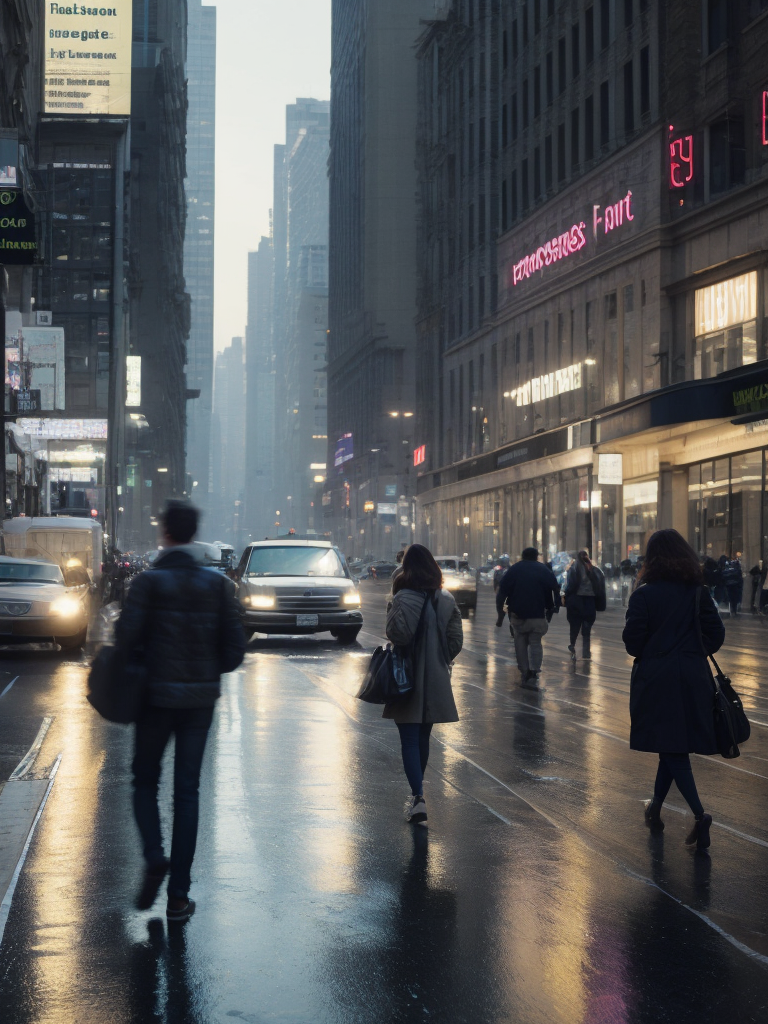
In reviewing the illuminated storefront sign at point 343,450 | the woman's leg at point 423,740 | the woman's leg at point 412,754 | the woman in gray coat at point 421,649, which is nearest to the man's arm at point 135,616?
the woman in gray coat at point 421,649

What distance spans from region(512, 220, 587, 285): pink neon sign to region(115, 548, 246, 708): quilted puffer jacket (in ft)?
167

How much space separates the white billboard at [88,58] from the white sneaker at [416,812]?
370ft

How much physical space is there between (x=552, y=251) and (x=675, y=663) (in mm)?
53503

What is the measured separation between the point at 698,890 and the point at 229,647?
2669 mm

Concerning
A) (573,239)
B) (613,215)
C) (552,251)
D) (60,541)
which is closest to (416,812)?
(60,541)

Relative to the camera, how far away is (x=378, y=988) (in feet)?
16.8

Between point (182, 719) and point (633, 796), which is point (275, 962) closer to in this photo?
point (182, 719)

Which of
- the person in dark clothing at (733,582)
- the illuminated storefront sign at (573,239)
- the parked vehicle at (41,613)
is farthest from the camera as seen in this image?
the illuminated storefront sign at (573,239)

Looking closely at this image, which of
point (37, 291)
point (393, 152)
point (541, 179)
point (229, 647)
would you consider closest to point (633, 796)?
point (229, 647)

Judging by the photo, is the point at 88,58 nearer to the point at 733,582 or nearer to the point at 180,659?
the point at 733,582

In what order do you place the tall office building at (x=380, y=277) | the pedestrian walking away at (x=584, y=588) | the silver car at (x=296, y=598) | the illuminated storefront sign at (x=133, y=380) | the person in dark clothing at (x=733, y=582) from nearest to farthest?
the pedestrian walking away at (x=584, y=588) < the silver car at (x=296, y=598) < the person in dark clothing at (x=733, y=582) < the tall office building at (x=380, y=277) < the illuminated storefront sign at (x=133, y=380)

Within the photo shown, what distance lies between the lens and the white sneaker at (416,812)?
8312 mm

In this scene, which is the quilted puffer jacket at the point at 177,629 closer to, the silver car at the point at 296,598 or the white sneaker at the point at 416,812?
the white sneaker at the point at 416,812

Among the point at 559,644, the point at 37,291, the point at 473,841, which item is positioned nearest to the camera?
the point at 473,841
